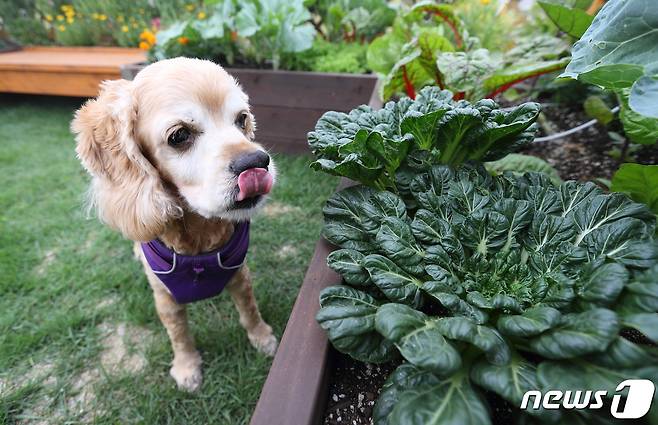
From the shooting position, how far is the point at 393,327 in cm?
83

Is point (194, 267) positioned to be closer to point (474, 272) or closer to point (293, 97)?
point (474, 272)

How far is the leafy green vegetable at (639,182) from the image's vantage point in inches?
45.6

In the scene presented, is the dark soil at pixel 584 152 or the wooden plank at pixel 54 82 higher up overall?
the dark soil at pixel 584 152

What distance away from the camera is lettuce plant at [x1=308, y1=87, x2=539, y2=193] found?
124 centimetres

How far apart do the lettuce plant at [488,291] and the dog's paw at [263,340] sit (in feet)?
3.23

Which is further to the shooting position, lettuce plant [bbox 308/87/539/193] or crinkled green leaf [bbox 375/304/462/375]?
lettuce plant [bbox 308/87/539/193]

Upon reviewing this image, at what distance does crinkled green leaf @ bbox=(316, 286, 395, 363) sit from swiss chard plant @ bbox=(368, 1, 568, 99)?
1.47 meters

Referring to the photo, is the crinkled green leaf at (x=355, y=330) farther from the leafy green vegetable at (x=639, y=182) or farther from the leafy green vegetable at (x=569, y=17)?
the leafy green vegetable at (x=569, y=17)

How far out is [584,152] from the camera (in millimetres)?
2338

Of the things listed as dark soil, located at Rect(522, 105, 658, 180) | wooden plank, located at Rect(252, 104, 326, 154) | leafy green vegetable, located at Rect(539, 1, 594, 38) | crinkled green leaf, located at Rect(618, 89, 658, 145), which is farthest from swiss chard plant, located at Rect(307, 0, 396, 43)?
crinkled green leaf, located at Rect(618, 89, 658, 145)

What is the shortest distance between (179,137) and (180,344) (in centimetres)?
105

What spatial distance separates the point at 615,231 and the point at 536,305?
31 cm

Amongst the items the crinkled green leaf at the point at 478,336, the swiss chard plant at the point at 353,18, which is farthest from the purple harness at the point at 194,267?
the swiss chard plant at the point at 353,18

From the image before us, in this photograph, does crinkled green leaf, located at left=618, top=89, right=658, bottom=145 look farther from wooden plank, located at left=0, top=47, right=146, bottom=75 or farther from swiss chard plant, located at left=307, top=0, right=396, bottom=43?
wooden plank, located at left=0, top=47, right=146, bottom=75
